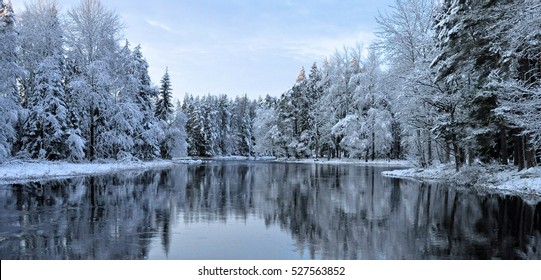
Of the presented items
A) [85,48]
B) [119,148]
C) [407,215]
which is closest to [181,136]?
[119,148]

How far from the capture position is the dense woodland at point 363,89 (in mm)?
21438

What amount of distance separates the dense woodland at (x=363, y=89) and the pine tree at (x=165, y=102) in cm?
20

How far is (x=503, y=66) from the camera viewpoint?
2119cm

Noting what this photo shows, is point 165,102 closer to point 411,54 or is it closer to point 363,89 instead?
point 363,89

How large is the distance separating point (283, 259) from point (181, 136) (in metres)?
58.0

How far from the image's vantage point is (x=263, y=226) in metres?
11.3

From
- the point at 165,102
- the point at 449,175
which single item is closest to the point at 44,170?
the point at 449,175

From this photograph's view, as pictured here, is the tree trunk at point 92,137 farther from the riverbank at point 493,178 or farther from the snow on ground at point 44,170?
the riverbank at point 493,178

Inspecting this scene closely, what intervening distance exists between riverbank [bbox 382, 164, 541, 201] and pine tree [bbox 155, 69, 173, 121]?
133 ft

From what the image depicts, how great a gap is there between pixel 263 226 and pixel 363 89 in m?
49.4

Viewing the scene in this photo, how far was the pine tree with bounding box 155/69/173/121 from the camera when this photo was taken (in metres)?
63.3

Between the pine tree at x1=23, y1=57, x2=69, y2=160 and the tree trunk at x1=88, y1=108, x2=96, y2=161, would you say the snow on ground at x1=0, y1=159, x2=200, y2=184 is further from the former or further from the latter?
the tree trunk at x1=88, y1=108, x2=96, y2=161

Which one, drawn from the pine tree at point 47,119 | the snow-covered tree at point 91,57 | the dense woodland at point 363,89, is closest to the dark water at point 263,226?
the dense woodland at point 363,89

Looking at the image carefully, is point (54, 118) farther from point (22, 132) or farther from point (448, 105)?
point (448, 105)
